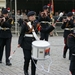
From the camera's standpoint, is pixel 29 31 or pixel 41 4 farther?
pixel 41 4

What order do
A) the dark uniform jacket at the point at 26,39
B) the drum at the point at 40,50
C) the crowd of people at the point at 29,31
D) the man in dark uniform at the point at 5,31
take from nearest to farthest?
the crowd of people at the point at 29,31
the drum at the point at 40,50
the dark uniform jacket at the point at 26,39
the man in dark uniform at the point at 5,31

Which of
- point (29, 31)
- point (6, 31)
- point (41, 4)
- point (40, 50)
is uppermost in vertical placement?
point (41, 4)

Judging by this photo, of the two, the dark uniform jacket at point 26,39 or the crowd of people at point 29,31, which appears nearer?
the crowd of people at point 29,31

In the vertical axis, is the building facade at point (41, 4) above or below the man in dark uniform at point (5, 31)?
above

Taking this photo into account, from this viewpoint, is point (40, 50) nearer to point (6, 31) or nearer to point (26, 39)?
point (26, 39)

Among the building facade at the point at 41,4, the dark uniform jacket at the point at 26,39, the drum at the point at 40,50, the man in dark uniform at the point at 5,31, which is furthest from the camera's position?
the building facade at the point at 41,4

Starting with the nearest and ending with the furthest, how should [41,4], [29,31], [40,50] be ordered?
[40,50] → [29,31] → [41,4]

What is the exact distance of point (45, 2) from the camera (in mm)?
25203

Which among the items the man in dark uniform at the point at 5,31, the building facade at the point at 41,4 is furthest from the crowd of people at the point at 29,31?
the building facade at the point at 41,4

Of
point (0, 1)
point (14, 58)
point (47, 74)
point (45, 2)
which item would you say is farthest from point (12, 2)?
point (47, 74)

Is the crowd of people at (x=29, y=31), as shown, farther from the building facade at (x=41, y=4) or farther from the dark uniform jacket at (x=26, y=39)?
the building facade at (x=41, y=4)

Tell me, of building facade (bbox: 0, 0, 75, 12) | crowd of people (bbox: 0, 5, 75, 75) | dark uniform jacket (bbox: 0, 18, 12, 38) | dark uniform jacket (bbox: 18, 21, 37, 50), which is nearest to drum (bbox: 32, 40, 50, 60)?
crowd of people (bbox: 0, 5, 75, 75)

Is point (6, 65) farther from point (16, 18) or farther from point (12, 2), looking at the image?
point (12, 2)

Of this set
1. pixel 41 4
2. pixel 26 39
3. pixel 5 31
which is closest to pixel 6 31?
pixel 5 31
